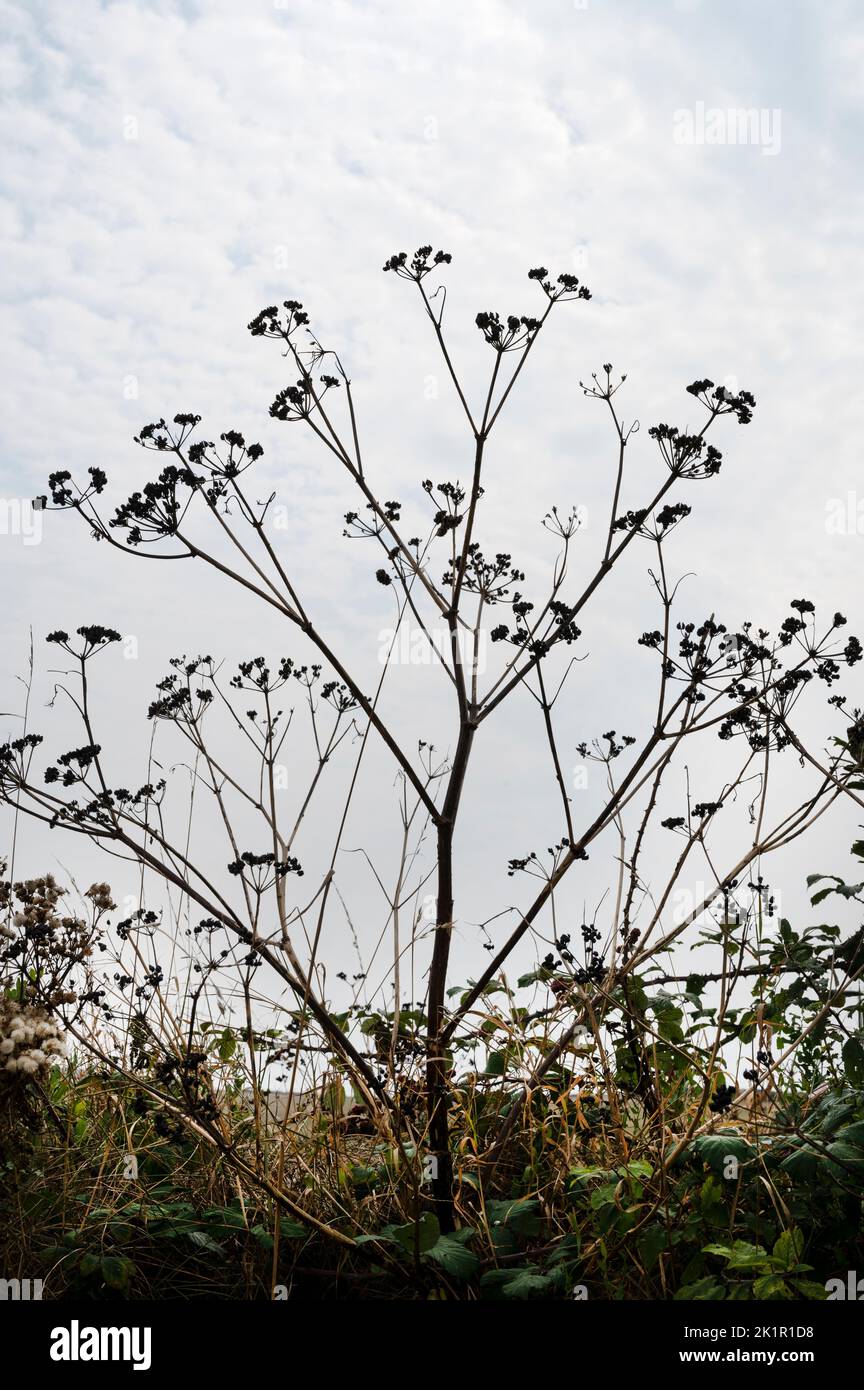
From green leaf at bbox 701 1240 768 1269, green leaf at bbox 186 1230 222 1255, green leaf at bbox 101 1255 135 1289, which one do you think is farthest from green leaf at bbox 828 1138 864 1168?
green leaf at bbox 101 1255 135 1289

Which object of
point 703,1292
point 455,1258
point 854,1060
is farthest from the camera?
point 854,1060

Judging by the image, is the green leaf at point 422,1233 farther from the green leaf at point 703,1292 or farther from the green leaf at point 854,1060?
the green leaf at point 854,1060

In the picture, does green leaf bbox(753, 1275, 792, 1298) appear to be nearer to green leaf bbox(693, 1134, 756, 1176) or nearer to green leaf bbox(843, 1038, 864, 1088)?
green leaf bbox(693, 1134, 756, 1176)

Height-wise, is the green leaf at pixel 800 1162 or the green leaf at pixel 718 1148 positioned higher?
the green leaf at pixel 718 1148

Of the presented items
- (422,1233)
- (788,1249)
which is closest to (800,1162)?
(788,1249)

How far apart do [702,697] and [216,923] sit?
206cm

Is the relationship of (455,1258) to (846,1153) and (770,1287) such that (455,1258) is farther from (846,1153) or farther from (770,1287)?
(846,1153)

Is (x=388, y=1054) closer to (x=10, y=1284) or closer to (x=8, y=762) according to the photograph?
(x=10, y=1284)

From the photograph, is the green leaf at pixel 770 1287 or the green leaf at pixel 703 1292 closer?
the green leaf at pixel 770 1287

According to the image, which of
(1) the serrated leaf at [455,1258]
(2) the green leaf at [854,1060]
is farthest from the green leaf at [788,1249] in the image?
(1) the serrated leaf at [455,1258]

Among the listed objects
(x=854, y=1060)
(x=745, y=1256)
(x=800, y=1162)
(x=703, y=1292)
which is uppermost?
(x=854, y=1060)

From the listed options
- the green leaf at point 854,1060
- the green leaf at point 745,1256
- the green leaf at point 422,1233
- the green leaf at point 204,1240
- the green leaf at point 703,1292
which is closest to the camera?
the green leaf at point 745,1256

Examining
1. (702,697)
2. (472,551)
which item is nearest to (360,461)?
(472,551)
